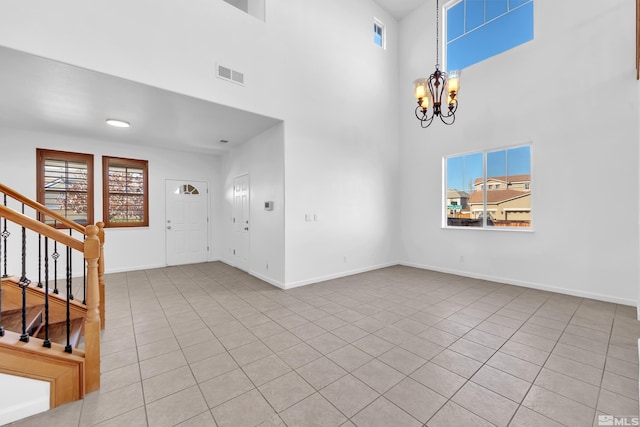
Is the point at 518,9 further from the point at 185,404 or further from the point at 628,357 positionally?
the point at 185,404

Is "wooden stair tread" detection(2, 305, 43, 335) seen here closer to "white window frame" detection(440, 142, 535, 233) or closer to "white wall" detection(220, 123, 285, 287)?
→ "white wall" detection(220, 123, 285, 287)

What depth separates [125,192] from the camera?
5.79 meters

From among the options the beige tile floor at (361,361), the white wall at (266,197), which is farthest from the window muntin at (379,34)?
the beige tile floor at (361,361)

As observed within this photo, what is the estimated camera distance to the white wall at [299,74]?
9.32 feet

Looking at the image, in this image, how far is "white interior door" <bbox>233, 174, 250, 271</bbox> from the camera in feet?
18.5

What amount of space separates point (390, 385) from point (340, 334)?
896mm

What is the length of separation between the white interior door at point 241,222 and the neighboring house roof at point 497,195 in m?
4.62

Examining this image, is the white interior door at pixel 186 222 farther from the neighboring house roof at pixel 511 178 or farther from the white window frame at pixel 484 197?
the neighboring house roof at pixel 511 178

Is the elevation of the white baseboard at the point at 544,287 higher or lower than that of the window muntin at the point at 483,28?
lower

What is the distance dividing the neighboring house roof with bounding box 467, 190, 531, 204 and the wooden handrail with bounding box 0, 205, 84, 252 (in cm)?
591

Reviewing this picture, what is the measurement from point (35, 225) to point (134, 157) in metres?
4.79

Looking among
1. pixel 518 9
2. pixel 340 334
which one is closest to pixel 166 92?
pixel 340 334

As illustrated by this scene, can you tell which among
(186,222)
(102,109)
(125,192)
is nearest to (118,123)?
(102,109)

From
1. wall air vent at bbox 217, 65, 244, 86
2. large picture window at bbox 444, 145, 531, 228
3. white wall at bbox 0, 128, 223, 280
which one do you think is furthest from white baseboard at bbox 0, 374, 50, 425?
large picture window at bbox 444, 145, 531, 228
